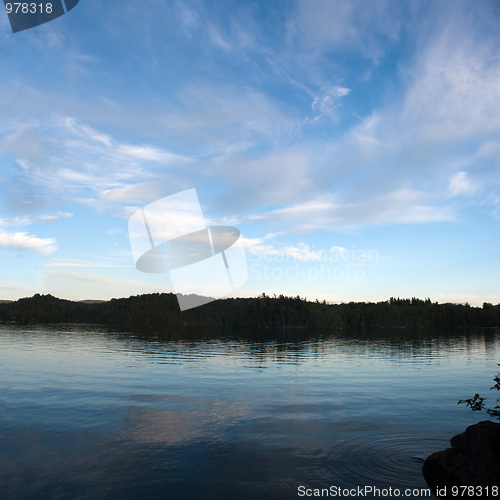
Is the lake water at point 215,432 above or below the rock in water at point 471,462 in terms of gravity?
below

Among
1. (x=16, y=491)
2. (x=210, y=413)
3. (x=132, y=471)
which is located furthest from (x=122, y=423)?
(x=16, y=491)

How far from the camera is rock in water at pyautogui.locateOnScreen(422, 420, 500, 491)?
14.6 m

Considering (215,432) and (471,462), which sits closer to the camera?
(471,462)

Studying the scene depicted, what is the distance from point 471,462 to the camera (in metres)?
15.1

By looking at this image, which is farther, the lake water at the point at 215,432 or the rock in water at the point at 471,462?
the lake water at the point at 215,432

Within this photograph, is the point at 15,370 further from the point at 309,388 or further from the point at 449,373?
the point at 449,373

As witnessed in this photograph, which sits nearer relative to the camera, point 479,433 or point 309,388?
point 479,433

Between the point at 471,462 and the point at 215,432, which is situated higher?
the point at 471,462

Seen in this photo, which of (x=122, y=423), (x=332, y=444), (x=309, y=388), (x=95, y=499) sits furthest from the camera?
(x=309, y=388)

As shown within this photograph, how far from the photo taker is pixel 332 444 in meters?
21.6

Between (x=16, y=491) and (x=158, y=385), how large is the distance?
28.1 metres

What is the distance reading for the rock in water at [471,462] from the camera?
1462 centimetres

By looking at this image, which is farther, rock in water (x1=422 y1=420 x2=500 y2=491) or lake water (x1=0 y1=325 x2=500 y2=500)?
lake water (x1=0 y1=325 x2=500 y2=500)

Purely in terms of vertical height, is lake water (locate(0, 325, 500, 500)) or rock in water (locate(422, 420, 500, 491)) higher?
rock in water (locate(422, 420, 500, 491))
